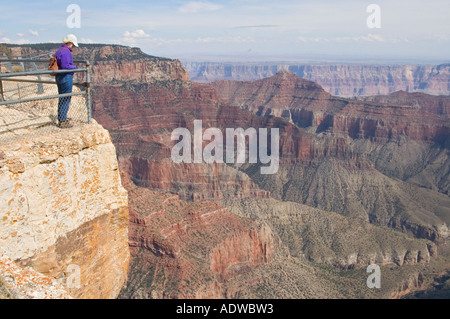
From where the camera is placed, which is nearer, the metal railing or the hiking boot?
the metal railing

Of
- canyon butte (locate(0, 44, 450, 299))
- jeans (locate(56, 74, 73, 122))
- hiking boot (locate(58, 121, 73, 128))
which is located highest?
jeans (locate(56, 74, 73, 122))

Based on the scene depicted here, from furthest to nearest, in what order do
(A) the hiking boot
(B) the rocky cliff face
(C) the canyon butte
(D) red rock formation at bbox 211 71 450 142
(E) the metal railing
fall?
(D) red rock formation at bbox 211 71 450 142, (C) the canyon butte, (A) the hiking boot, (E) the metal railing, (B) the rocky cliff face

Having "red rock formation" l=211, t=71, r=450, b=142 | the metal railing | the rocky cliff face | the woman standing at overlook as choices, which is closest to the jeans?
the woman standing at overlook

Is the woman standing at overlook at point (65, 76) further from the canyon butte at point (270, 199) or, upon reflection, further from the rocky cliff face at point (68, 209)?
the canyon butte at point (270, 199)

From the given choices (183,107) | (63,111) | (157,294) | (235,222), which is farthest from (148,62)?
(63,111)

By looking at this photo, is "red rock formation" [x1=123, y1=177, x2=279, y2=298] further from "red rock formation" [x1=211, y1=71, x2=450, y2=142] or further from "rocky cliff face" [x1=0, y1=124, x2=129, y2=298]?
"red rock formation" [x1=211, y1=71, x2=450, y2=142]

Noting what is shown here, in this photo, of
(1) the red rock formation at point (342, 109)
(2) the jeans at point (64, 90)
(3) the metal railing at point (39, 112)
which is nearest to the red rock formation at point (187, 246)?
(3) the metal railing at point (39, 112)

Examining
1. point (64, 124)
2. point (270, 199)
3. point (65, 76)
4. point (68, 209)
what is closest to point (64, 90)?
point (65, 76)

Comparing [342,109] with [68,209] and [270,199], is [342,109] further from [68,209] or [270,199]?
[68,209]

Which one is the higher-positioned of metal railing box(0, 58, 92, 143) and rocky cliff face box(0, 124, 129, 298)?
metal railing box(0, 58, 92, 143)
